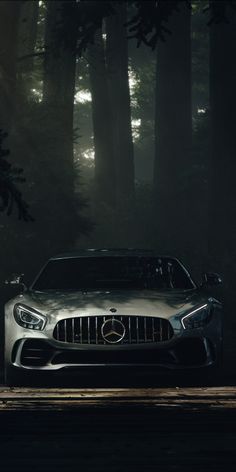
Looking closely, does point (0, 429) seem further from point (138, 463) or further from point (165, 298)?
point (165, 298)

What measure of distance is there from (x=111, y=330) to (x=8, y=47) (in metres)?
12.8

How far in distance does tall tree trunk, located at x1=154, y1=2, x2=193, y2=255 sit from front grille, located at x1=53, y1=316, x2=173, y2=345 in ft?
87.8

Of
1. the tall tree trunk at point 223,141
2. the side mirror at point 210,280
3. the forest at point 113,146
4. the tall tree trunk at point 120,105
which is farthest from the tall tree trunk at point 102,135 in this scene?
the side mirror at point 210,280

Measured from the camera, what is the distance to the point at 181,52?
138ft

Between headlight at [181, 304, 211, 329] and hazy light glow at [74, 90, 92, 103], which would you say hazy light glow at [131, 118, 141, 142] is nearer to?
hazy light glow at [74, 90, 92, 103]

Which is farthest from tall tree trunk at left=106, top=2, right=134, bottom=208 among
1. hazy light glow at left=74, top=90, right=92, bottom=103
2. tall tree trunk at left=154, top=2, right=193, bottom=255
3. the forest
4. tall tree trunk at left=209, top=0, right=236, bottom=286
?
hazy light glow at left=74, top=90, right=92, bottom=103

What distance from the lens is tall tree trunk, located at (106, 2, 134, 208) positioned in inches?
1834

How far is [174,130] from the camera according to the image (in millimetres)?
42469

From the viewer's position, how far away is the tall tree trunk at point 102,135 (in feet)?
144

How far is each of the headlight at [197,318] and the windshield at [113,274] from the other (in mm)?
894

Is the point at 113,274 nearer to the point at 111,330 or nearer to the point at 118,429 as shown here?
the point at 111,330

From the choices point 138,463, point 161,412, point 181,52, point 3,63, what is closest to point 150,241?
point 181,52

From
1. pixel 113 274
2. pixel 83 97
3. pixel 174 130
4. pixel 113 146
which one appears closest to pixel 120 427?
pixel 113 274

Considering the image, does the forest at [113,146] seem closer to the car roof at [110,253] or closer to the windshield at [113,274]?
the car roof at [110,253]
